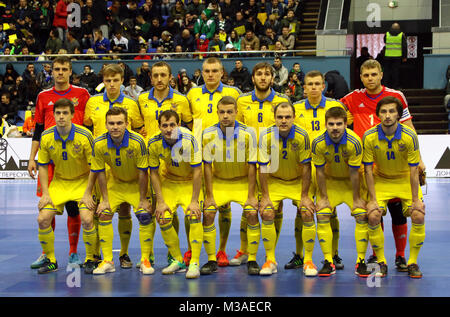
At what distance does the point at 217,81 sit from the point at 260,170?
1.48 metres

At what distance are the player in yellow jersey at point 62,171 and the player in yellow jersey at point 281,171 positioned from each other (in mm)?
2002

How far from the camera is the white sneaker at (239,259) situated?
739cm

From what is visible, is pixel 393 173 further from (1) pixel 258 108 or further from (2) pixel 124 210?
(2) pixel 124 210

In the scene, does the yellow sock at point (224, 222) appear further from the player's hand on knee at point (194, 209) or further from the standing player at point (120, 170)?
the standing player at point (120, 170)

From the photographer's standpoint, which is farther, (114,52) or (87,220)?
(114,52)

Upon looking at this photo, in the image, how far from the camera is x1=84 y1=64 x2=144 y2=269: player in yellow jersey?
7355 millimetres

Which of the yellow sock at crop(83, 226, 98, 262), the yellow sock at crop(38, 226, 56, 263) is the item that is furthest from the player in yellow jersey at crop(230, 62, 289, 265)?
the yellow sock at crop(38, 226, 56, 263)

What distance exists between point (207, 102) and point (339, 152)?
193 cm

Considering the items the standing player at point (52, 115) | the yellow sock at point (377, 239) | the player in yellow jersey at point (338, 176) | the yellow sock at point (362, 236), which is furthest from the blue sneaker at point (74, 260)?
the yellow sock at point (377, 239)

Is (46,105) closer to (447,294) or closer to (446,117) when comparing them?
(447,294)

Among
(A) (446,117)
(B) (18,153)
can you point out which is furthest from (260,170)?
(A) (446,117)

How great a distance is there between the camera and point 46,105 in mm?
7613

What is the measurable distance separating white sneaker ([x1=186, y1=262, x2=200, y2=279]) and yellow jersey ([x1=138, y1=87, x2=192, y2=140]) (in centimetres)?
181
